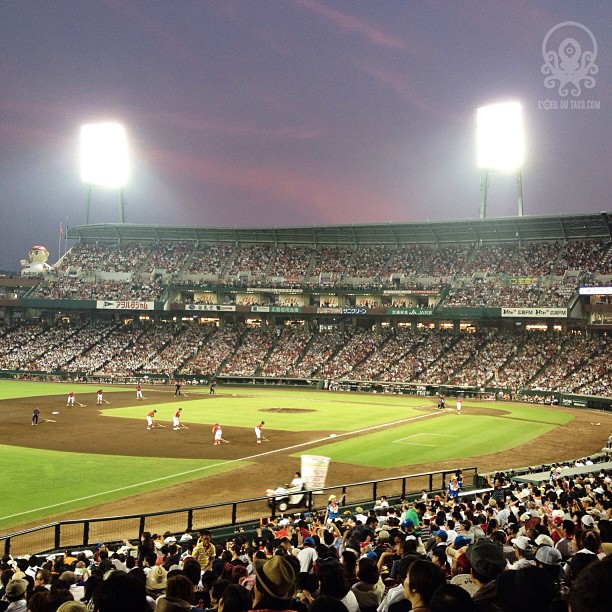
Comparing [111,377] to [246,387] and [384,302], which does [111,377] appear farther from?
[384,302]

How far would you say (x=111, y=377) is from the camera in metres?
75.2

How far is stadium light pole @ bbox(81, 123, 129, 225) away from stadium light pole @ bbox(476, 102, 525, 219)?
1943 inches

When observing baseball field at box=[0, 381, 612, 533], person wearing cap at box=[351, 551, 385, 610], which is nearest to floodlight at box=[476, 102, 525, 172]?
baseball field at box=[0, 381, 612, 533]

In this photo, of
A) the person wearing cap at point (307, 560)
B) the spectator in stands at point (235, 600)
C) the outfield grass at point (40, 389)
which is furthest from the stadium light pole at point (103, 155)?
the spectator in stands at point (235, 600)

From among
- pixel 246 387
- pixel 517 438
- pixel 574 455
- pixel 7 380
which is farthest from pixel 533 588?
pixel 7 380

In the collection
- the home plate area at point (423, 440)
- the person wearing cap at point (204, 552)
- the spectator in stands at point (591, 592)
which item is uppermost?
the spectator in stands at point (591, 592)

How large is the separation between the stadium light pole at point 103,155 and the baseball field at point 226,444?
138ft

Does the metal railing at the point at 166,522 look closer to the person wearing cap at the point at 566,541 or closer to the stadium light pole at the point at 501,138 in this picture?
the person wearing cap at the point at 566,541

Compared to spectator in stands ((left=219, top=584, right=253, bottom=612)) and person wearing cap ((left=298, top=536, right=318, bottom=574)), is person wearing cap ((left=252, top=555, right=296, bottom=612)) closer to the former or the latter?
spectator in stands ((left=219, top=584, right=253, bottom=612))

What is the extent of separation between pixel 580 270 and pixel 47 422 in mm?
57374

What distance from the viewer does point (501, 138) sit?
251ft

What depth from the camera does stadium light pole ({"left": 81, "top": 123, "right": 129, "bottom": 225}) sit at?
91875 mm

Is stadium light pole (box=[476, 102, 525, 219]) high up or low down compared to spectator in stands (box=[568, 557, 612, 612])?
up

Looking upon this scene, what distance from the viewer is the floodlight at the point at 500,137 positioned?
248 ft
